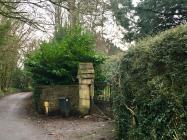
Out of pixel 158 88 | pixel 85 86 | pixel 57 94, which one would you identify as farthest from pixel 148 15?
pixel 158 88

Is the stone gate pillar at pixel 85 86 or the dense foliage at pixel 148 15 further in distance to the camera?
the dense foliage at pixel 148 15

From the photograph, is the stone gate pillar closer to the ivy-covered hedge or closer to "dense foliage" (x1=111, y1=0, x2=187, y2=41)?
"dense foliage" (x1=111, y1=0, x2=187, y2=41)

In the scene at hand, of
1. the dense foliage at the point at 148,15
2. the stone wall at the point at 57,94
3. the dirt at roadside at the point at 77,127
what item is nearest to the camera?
the dirt at roadside at the point at 77,127

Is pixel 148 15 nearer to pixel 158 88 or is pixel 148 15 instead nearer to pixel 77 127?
pixel 77 127

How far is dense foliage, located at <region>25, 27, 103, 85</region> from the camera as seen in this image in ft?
59.2

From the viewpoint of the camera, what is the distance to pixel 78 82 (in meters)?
17.9

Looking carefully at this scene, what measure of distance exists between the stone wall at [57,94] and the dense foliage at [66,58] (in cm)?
91

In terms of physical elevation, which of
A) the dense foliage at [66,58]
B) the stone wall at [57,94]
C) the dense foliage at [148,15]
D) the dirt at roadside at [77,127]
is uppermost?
the dense foliage at [148,15]

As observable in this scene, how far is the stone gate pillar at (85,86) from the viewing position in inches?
648

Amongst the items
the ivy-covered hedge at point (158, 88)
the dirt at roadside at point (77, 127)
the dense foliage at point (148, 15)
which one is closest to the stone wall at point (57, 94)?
the dirt at roadside at point (77, 127)

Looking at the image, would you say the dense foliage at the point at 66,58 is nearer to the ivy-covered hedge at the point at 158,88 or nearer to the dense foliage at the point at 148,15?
the dense foliage at the point at 148,15

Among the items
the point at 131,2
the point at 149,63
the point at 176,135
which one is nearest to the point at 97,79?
the point at 131,2

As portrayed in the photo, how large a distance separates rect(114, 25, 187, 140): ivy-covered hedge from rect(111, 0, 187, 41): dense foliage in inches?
345

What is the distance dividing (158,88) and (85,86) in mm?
9769
